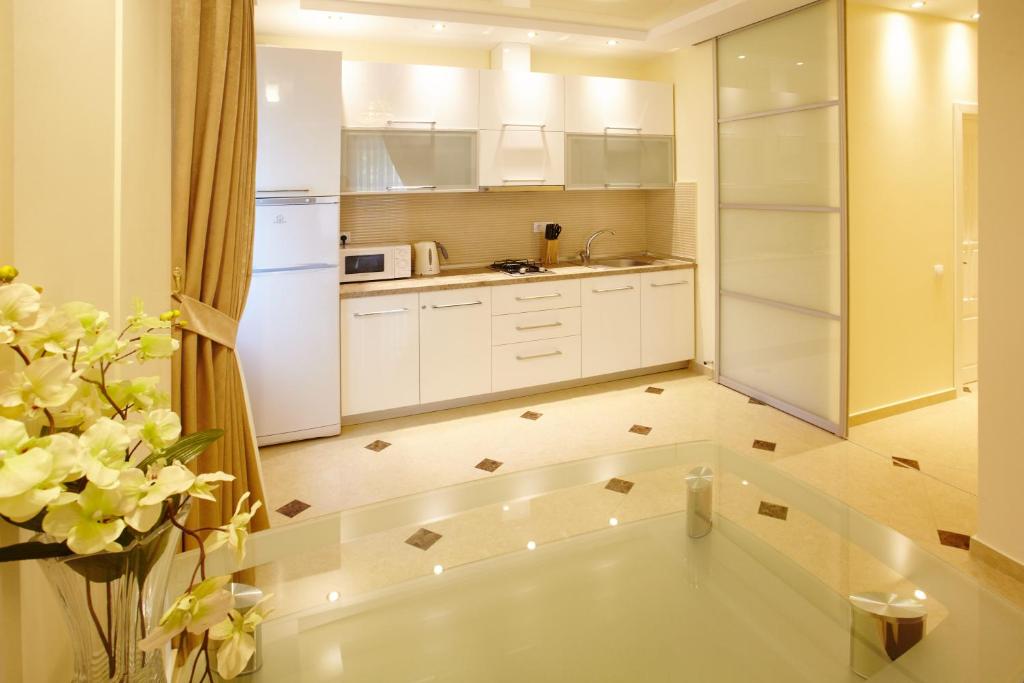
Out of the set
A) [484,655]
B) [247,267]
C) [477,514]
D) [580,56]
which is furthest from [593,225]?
[484,655]

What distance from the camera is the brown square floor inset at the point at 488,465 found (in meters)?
3.58

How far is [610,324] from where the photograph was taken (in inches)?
195

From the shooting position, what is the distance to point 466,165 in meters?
4.59

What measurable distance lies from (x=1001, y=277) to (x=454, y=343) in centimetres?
300

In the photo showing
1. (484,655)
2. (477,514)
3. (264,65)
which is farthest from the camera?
(264,65)

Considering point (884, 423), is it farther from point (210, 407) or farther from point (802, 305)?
point (210, 407)

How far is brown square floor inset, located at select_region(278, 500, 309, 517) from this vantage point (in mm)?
3084

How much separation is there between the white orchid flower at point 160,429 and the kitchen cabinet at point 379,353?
3360 mm

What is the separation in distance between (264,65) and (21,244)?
3.11 meters

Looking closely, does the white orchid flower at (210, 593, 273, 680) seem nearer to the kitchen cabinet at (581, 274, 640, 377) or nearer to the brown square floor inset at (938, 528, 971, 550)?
the brown square floor inset at (938, 528, 971, 550)

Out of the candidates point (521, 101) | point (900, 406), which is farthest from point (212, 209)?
point (900, 406)

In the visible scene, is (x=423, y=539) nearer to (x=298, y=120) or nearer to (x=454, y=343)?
(x=454, y=343)

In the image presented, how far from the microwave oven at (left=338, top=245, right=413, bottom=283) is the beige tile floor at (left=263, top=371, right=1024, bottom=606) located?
99cm

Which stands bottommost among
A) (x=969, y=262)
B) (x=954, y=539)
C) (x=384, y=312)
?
(x=954, y=539)
